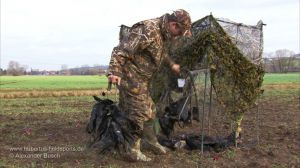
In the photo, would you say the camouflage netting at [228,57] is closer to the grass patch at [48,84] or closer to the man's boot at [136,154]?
the man's boot at [136,154]

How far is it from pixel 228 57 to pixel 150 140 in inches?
77.5

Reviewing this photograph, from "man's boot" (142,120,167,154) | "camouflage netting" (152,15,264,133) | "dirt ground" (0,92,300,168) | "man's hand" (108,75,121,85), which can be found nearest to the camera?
"man's hand" (108,75,121,85)

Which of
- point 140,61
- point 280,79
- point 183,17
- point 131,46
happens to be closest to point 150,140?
point 140,61

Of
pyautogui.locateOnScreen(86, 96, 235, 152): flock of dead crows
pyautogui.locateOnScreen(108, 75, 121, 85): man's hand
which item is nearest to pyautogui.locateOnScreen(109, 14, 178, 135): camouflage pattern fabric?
pyautogui.locateOnScreen(86, 96, 235, 152): flock of dead crows

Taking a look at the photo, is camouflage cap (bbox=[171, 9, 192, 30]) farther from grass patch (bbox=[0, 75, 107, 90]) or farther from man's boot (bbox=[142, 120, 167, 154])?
grass patch (bbox=[0, 75, 107, 90])

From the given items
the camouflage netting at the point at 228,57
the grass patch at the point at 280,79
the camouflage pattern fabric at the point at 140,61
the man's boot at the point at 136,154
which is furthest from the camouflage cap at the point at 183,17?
the grass patch at the point at 280,79

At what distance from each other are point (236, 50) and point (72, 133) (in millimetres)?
4205

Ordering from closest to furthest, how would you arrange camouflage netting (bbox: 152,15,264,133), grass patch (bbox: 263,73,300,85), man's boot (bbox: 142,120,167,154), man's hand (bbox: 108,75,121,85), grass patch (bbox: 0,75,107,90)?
man's hand (bbox: 108,75,121,85), man's boot (bbox: 142,120,167,154), camouflage netting (bbox: 152,15,264,133), grass patch (bbox: 0,75,107,90), grass patch (bbox: 263,73,300,85)

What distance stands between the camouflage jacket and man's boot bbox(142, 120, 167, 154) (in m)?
0.97

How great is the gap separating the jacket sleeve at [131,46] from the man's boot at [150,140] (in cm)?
143

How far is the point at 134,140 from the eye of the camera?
726cm

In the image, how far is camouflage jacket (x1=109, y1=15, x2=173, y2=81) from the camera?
6.84m

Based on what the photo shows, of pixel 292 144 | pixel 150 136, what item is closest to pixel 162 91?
pixel 150 136

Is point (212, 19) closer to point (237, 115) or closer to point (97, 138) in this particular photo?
point (237, 115)
